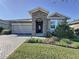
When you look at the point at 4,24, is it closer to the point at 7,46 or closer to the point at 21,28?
the point at 21,28

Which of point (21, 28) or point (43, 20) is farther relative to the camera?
point (21, 28)

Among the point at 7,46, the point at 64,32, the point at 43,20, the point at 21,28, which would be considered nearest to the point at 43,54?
the point at 7,46

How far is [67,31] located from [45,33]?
6225mm

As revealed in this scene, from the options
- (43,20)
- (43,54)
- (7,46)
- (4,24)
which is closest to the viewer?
(43,54)

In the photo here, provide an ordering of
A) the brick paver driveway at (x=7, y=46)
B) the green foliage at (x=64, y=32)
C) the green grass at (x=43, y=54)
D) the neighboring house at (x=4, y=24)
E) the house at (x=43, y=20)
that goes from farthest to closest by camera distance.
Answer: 1. the neighboring house at (x=4, y=24)
2. the house at (x=43, y=20)
3. the green foliage at (x=64, y=32)
4. the brick paver driveway at (x=7, y=46)
5. the green grass at (x=43, y=54)

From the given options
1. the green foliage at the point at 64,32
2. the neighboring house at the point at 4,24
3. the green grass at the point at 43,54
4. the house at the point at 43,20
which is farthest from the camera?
the neighboring house at the point at 4,24

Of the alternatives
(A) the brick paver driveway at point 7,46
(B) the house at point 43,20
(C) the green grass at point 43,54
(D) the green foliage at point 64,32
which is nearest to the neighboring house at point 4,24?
(B) the house at point 43,20

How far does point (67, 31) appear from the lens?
26.8 metres

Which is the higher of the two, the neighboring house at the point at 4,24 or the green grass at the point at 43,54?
the neighboring house at the point at 4,24

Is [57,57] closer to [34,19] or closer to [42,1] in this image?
[42,1]

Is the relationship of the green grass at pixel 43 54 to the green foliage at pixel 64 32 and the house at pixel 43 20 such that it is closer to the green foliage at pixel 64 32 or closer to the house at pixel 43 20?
the green foliage at pixel 64 32

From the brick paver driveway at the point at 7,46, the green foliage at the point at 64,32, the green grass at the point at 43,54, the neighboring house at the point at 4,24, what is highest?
the neighboring house at the point at 4,24

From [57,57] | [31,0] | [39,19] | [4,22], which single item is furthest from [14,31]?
[31,0]

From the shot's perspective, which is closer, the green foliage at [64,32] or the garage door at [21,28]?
the green foliage at [64,32]
